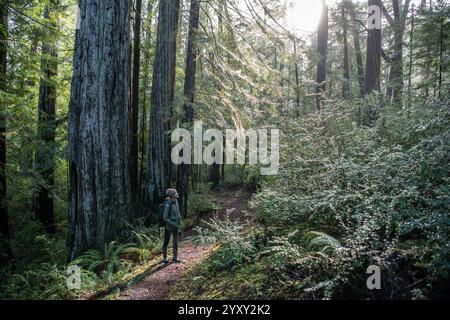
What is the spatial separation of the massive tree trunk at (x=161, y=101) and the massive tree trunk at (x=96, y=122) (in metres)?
2.23

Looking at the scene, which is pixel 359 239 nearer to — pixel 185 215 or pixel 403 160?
pixel 403 160

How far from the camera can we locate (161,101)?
29.9 feet

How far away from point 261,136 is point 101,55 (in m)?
4.50

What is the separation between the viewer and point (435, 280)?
2.92 metres

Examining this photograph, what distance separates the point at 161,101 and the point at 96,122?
9.50 feet

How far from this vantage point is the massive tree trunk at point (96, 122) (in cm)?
641

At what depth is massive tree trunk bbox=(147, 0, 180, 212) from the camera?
8.98 metres

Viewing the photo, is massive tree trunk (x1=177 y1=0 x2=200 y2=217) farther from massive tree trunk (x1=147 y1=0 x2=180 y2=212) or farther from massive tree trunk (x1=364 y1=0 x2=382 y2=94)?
massive tree trunk (x1=364 y1=0 x2=382 y2=94)

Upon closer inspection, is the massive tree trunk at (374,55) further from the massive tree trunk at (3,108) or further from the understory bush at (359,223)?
the massive tree trunk at (3,108)

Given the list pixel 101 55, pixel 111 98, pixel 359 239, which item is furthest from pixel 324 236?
pixel 101 55

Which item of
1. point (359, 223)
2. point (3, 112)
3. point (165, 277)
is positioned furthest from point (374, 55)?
point (3, 112)

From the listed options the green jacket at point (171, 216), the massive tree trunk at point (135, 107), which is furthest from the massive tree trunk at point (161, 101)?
the green jacket at point (171, 216)

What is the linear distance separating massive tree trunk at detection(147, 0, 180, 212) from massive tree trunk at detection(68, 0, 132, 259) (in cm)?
223

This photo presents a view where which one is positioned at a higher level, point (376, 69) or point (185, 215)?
point (376, 69)
